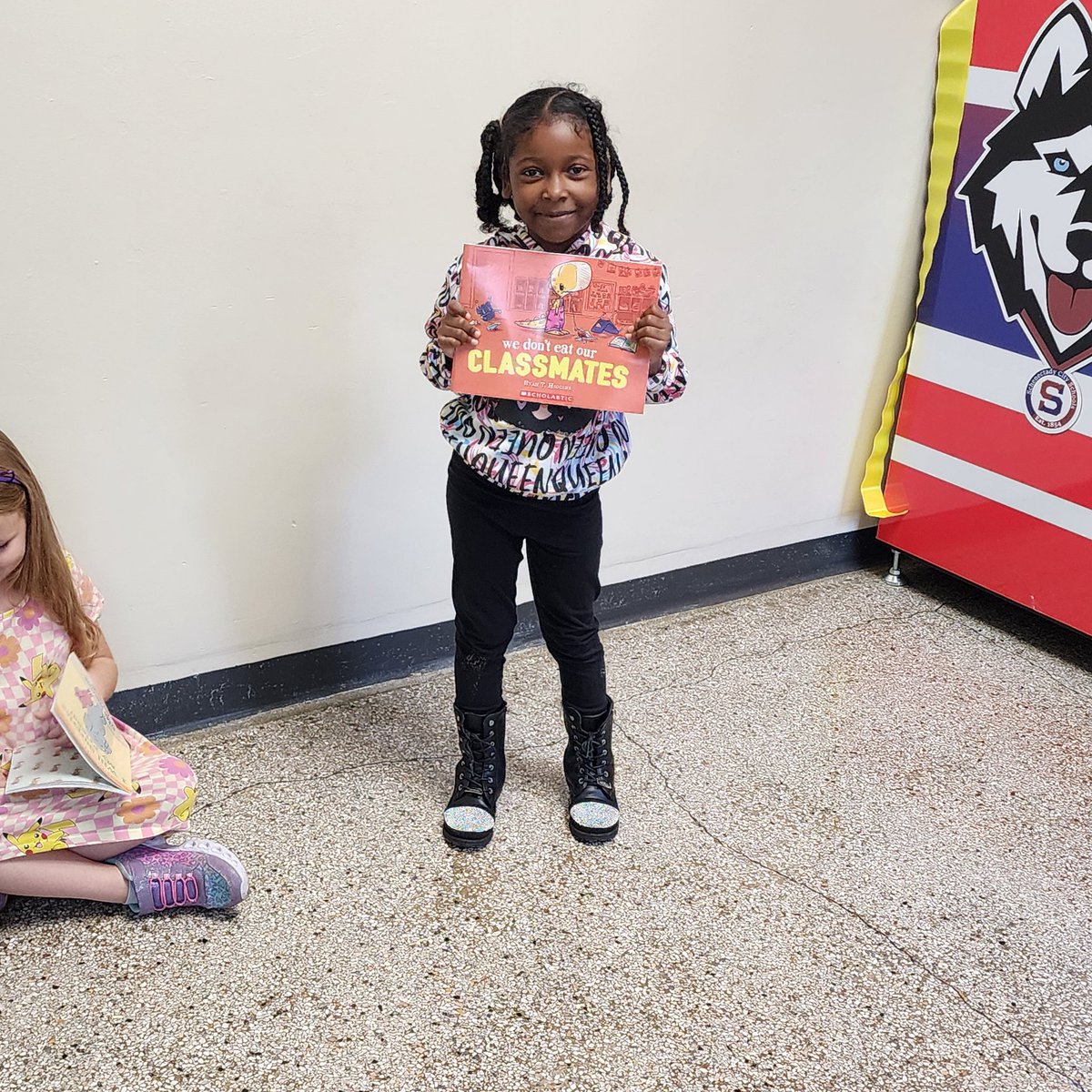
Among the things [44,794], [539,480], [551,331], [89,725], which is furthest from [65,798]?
[551,331]

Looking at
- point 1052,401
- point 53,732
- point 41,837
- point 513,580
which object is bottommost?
point 41,837

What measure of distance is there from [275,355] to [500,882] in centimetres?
89

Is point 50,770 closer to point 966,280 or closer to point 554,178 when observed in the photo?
point 554,178

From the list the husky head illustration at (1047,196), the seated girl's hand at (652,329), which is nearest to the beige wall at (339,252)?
the husky head illustration at (1047,196)

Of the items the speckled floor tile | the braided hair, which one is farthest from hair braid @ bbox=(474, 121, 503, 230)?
the speckled floor tile

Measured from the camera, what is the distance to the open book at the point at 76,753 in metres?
1.35

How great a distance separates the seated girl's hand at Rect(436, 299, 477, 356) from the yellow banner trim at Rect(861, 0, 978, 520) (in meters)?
1.35

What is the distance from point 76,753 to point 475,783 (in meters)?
0.58

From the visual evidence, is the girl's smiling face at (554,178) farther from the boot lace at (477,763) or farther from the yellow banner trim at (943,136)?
the yellow banner trim at (943,136)

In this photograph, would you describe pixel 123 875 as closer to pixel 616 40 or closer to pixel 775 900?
pixel 775 900

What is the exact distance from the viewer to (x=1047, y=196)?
2113 mm

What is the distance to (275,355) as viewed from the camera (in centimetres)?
178

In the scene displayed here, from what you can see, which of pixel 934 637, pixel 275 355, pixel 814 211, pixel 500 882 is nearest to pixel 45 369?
pixel 275 355

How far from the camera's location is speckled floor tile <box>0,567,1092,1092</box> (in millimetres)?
1326
